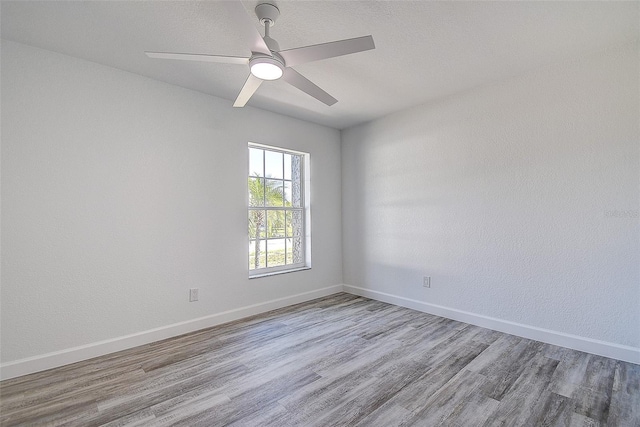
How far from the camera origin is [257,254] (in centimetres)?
379

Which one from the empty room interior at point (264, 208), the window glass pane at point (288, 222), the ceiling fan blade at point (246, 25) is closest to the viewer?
the ceiling fan blade at point (246, 25)

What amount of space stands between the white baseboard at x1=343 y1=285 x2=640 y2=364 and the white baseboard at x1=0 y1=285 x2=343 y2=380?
161 cm

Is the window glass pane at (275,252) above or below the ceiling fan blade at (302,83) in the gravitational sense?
below

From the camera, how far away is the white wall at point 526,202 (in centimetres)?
242

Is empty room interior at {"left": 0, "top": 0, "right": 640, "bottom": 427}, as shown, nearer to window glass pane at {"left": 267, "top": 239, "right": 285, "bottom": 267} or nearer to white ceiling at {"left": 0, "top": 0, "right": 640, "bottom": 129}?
white ceiling at {"left": 0, "top": 0, "right": 640, "bottom": 129}

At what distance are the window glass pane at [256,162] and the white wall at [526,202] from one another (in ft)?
5.37

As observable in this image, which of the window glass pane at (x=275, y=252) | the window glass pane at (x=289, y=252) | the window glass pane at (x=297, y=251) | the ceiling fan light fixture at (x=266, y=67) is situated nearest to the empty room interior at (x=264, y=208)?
the ceiling fan light fixture at (x=266, y=67)

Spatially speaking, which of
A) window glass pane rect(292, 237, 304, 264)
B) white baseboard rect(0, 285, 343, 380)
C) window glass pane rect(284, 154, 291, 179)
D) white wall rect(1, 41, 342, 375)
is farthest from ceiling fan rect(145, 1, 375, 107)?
window glass pane rect(292, 237, 304, 264)

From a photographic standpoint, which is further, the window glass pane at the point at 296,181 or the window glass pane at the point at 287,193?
the window glass pane at the point at 296,181

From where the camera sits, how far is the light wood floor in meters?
1.75

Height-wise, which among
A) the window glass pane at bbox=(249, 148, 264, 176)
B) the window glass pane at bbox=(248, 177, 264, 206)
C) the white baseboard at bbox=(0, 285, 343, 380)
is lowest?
the white baseboard at bbox=(0, 285, 343, 380)

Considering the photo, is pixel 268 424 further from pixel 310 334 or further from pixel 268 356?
pixel 310 334

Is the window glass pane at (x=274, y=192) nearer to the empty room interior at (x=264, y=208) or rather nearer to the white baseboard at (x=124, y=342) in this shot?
the empty room interior at (x=264, y=208)

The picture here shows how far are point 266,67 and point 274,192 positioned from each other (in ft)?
7.08
